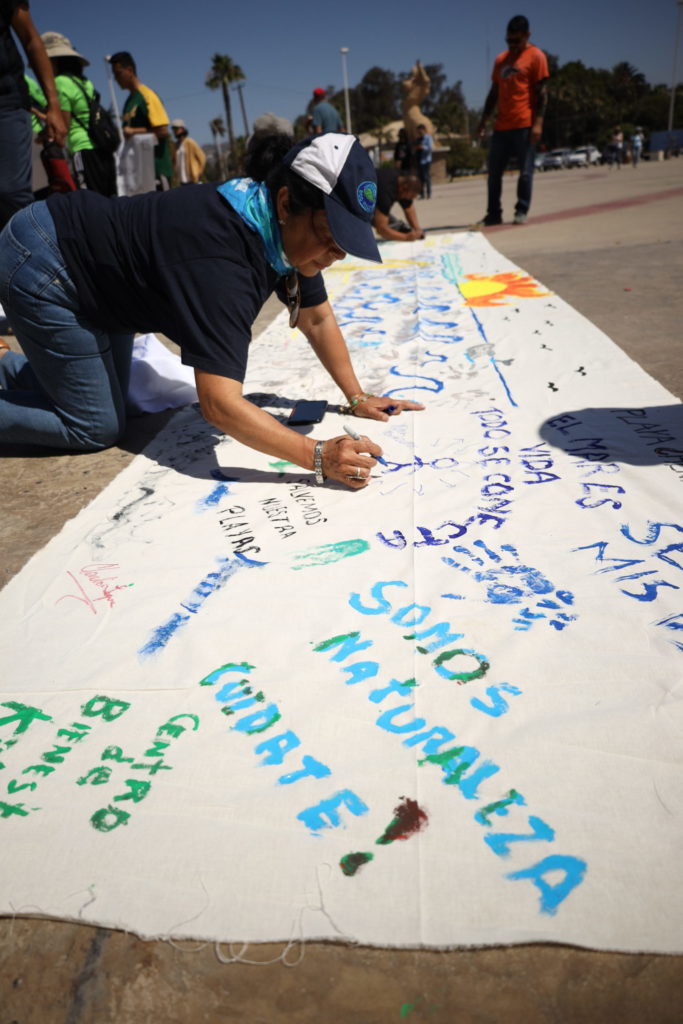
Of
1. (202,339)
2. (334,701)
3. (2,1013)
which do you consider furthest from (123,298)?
(2,1013)

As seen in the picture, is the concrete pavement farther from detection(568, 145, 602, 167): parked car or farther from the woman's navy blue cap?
detection(568, 145, 602, 167): parked car

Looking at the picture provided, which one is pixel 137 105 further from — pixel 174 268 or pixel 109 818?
pixel 109 818

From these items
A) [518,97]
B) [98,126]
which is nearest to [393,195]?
[518,97]

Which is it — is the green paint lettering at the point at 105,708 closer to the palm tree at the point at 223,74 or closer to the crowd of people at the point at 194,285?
the crowd of people at the point at 194,285

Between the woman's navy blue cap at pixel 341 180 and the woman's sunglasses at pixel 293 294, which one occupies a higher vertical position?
the woman's navy blue cap at pixel 341 180

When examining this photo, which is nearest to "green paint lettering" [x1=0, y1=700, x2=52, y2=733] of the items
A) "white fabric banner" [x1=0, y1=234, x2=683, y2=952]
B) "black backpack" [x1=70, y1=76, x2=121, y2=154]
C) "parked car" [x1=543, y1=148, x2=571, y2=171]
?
"white fabric banner" [x1=0, y1=234, x2=683, y2=952]

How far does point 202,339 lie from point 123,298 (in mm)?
445

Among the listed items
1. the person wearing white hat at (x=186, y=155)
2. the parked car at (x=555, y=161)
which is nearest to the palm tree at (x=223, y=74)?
A: the parked car at (x=555, y=161)

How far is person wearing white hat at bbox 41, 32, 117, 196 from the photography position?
4.61 m

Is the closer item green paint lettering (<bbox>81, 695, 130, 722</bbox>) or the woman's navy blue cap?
green paint lettering (<bbox>81, 695, 130, 722</bbox>)

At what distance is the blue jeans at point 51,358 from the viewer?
6.61 feet

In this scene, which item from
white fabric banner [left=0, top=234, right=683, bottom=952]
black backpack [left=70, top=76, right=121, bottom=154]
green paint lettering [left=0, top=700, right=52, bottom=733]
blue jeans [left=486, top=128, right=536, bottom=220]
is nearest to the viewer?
white fabric banner [left=0, top=234, right=683, bottom=952]
